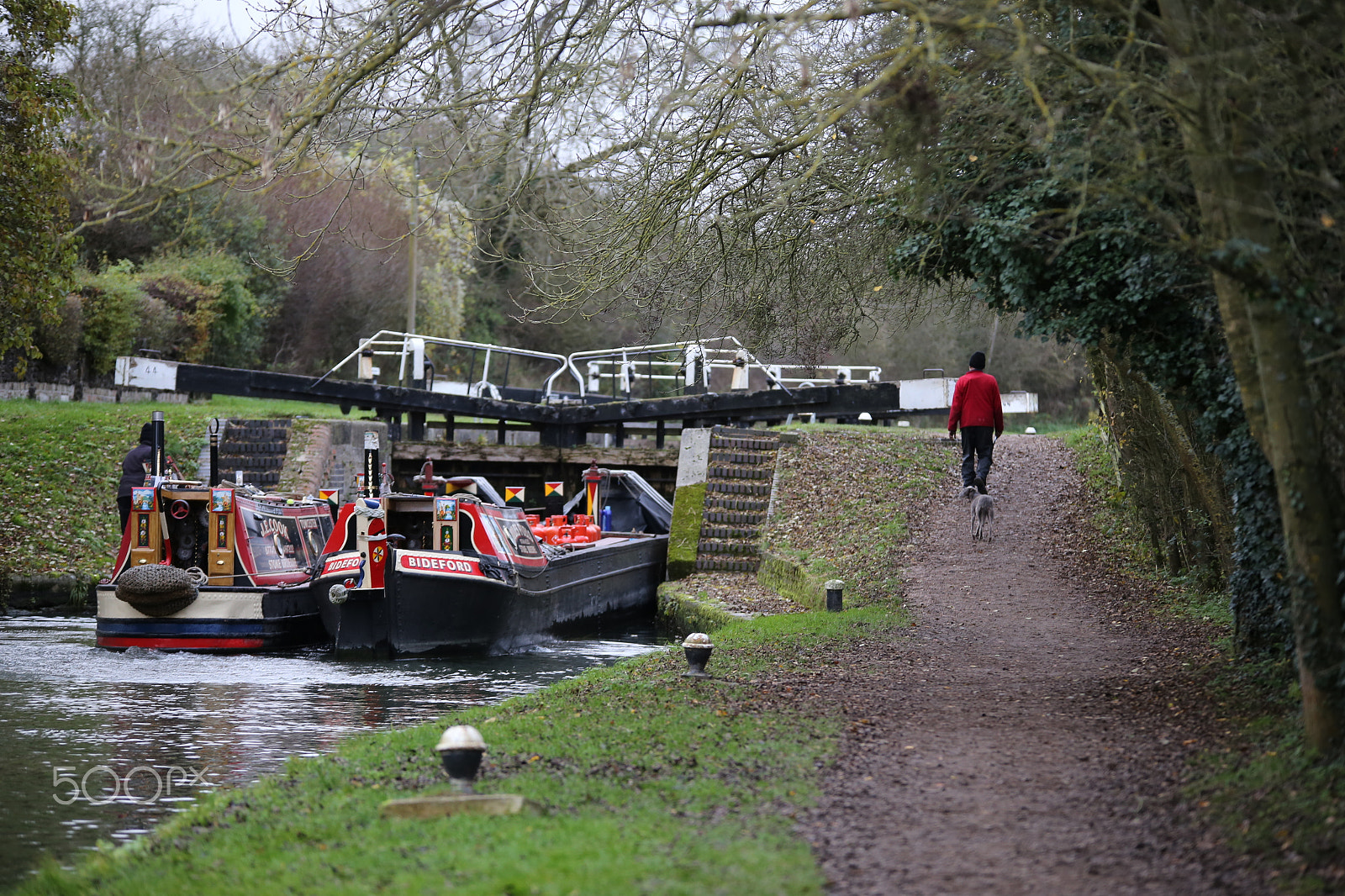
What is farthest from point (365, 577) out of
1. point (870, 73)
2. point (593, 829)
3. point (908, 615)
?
point (593, 829)

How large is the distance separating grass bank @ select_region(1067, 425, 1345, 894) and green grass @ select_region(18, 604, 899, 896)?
1732 mm

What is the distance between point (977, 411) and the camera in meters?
13.1

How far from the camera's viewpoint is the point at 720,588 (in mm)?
17297

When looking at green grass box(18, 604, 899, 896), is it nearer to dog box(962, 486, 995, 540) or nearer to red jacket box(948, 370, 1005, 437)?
red jacket box(948, 370, 1005, 437)

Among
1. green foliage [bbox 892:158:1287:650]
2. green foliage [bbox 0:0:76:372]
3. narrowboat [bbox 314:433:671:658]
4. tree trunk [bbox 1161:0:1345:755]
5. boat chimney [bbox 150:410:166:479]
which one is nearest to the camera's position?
tree trunk [bbox 1161:0:1345:755]

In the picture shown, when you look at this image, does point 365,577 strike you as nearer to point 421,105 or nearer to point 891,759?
point 421,105

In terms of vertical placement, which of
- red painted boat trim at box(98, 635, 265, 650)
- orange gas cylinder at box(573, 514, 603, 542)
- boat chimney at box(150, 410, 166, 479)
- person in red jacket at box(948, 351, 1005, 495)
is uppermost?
person in red jacket at box(948, 351, 1005, 495)

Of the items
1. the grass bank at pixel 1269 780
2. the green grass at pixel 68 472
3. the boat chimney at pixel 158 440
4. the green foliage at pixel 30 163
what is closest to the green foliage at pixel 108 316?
the green grass at pixel 68 472

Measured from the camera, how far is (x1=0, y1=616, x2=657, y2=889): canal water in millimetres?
7223

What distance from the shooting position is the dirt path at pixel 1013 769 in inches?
181

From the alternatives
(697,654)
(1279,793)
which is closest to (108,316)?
(697,654)

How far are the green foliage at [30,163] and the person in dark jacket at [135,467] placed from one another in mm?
2758

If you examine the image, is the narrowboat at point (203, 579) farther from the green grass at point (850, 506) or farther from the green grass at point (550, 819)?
the green grass at point (550, 819)

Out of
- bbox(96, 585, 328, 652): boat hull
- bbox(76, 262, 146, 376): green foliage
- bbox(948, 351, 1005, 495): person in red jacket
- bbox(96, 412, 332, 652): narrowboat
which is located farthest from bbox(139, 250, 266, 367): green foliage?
bbox(948, 351, 1005, 495): person in red jacket
